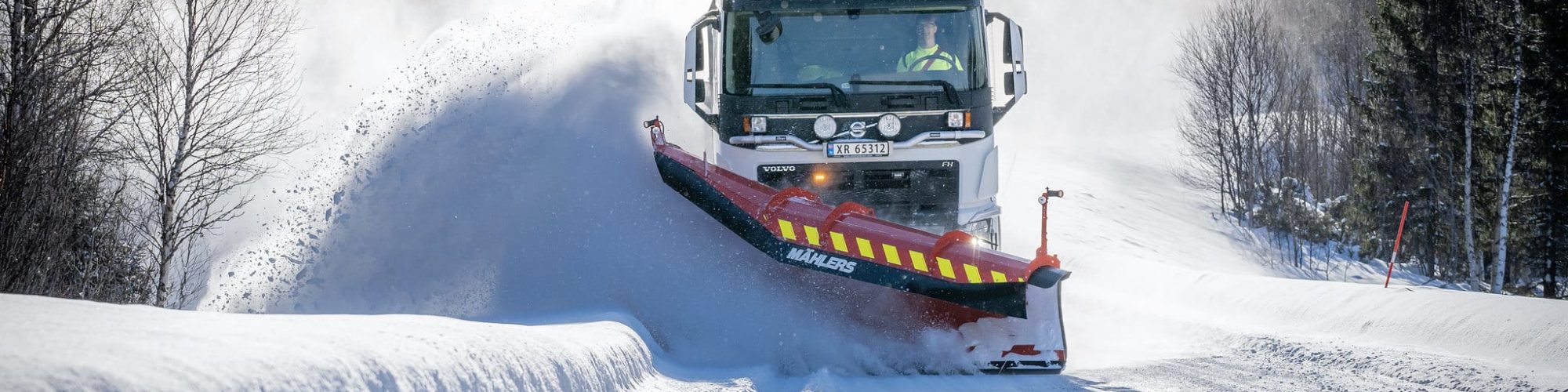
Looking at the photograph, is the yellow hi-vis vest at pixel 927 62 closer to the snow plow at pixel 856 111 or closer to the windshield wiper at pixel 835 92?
the snow plow at pixel 856 111

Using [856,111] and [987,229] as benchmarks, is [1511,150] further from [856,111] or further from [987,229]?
[856,111]

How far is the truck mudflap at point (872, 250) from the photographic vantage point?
609cm

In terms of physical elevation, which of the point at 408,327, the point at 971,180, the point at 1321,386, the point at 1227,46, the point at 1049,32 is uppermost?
the point at 1049,32

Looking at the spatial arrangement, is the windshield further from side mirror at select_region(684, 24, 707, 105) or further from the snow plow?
side mirror at select_region(684, 24, 707, 105)

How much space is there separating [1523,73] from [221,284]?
19.4m

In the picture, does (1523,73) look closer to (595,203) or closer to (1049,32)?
(595,203)

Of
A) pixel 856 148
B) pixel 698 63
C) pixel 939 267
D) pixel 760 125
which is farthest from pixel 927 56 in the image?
pixel 939 267

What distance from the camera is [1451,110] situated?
2075cm

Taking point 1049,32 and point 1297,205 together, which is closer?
point 1297,205

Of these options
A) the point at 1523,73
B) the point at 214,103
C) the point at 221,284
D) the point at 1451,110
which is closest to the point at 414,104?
the point at 221,284

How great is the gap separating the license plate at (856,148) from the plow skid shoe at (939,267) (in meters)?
0.75

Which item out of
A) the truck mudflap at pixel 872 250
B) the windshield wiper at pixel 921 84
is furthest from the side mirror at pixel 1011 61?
the truck mudflap at pixel 872 250

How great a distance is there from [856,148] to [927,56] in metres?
0.96

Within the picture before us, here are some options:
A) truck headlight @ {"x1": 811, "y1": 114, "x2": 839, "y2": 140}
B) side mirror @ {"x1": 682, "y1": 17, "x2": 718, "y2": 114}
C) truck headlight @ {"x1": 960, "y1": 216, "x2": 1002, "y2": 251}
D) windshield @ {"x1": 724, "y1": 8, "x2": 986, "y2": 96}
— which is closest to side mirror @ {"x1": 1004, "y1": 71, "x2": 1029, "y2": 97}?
windshield @ {"x1": 724, "y1": 8, "x2": 986, "y2": 96}
